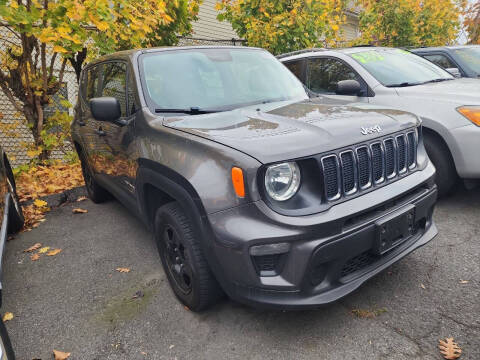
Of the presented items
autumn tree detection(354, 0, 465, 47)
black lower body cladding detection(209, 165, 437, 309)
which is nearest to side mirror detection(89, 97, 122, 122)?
black lower body cladding detection(209, 165, 437, 309)

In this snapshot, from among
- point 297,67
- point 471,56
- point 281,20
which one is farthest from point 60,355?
point 471,56

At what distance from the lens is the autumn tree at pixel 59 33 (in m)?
4.61

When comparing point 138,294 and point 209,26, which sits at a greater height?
point 209,26

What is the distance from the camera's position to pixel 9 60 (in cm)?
619

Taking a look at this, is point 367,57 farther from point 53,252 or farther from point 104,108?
point 53,252

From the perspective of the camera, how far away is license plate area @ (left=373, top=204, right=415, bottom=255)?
2125 mm

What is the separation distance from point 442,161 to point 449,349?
2295mm

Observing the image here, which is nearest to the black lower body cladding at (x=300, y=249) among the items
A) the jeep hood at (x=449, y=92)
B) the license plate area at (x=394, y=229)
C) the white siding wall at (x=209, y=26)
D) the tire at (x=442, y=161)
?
the license plate area at (x=394, y=229)

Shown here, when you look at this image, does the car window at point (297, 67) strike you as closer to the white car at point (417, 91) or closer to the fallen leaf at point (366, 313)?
the white car at point (417, 91)

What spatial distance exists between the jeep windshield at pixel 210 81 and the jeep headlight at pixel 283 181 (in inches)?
39.8

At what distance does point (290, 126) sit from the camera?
2.27 metres

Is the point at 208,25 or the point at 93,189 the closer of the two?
the point at 93,189

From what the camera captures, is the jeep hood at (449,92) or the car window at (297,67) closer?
the jeep hood at (449,92)

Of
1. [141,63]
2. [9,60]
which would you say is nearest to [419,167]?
[141,63]
